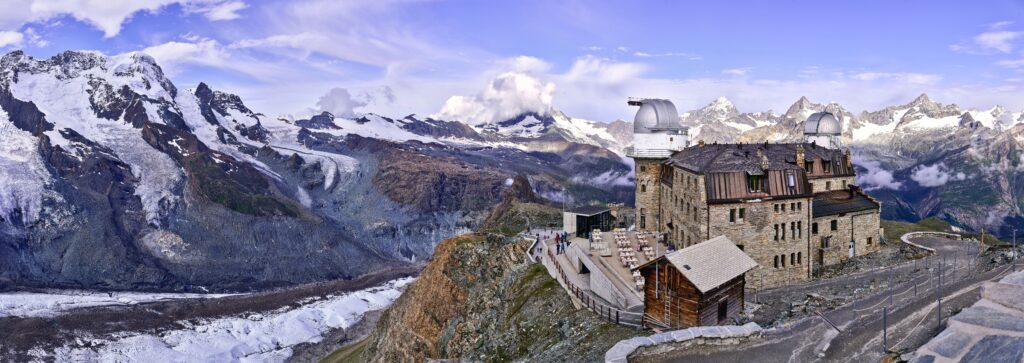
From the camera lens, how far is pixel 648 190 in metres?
72.1

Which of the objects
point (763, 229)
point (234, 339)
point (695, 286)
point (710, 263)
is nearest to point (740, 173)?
point (763, 229)

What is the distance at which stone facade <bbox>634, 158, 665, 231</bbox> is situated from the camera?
71.3m

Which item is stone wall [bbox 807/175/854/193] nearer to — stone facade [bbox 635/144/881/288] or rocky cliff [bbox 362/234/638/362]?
stone facade [bbox 635/144/881/288]

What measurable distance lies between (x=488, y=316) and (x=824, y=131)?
4648 centimetres

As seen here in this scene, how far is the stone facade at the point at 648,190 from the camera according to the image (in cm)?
7128

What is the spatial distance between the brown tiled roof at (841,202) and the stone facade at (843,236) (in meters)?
0.48

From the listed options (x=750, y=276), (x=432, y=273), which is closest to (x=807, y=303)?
(x=750, y=276)

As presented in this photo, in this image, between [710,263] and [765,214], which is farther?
[765,214]

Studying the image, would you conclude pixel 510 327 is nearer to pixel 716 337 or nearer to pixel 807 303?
pixel 807 303

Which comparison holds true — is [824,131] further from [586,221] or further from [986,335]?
[986,335]

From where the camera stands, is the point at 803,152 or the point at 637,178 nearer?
the point at 803,152

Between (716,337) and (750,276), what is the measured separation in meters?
25.6

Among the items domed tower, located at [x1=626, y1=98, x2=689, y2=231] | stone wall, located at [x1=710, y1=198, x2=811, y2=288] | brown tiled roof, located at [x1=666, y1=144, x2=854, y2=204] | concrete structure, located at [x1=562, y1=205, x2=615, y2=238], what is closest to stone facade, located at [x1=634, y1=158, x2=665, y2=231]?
domed tower, located at [x1=626, y1=98, x2=689, y2=231]

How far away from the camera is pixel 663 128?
6775 cm
